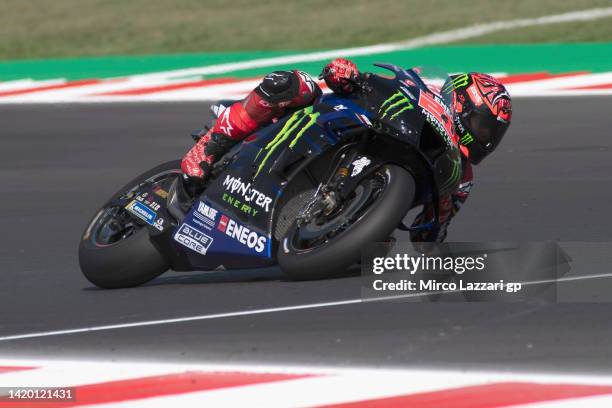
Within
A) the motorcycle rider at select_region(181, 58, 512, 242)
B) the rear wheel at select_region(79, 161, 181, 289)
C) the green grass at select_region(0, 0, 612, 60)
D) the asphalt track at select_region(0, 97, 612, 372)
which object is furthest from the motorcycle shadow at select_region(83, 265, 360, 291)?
the green grass at select_region(0, 0, 612, 60)

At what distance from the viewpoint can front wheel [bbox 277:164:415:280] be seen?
6.98 metres

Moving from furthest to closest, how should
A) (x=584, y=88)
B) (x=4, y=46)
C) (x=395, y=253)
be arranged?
(x=4, y=46) < (x=584, y=88) < (x=395, y=253)

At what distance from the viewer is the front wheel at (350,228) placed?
275 inches

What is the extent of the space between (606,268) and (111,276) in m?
2.62

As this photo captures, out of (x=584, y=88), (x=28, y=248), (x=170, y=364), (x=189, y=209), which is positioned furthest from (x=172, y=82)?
(x=170, y=364)

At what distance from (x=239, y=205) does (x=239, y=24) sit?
14811 millimetres

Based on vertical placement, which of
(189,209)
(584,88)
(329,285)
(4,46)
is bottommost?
(329,285)

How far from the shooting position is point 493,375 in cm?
555

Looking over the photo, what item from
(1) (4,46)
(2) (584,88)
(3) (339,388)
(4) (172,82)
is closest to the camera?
(3) (339,388)

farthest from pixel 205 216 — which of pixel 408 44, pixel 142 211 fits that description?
pixel 408 44

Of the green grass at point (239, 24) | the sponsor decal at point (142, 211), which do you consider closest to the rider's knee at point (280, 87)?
the sponsor decal at point (142, 211)

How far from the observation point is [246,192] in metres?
7.63

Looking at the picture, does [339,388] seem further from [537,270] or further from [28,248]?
[28,248]

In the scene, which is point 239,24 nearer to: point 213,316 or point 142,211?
point 142,211
